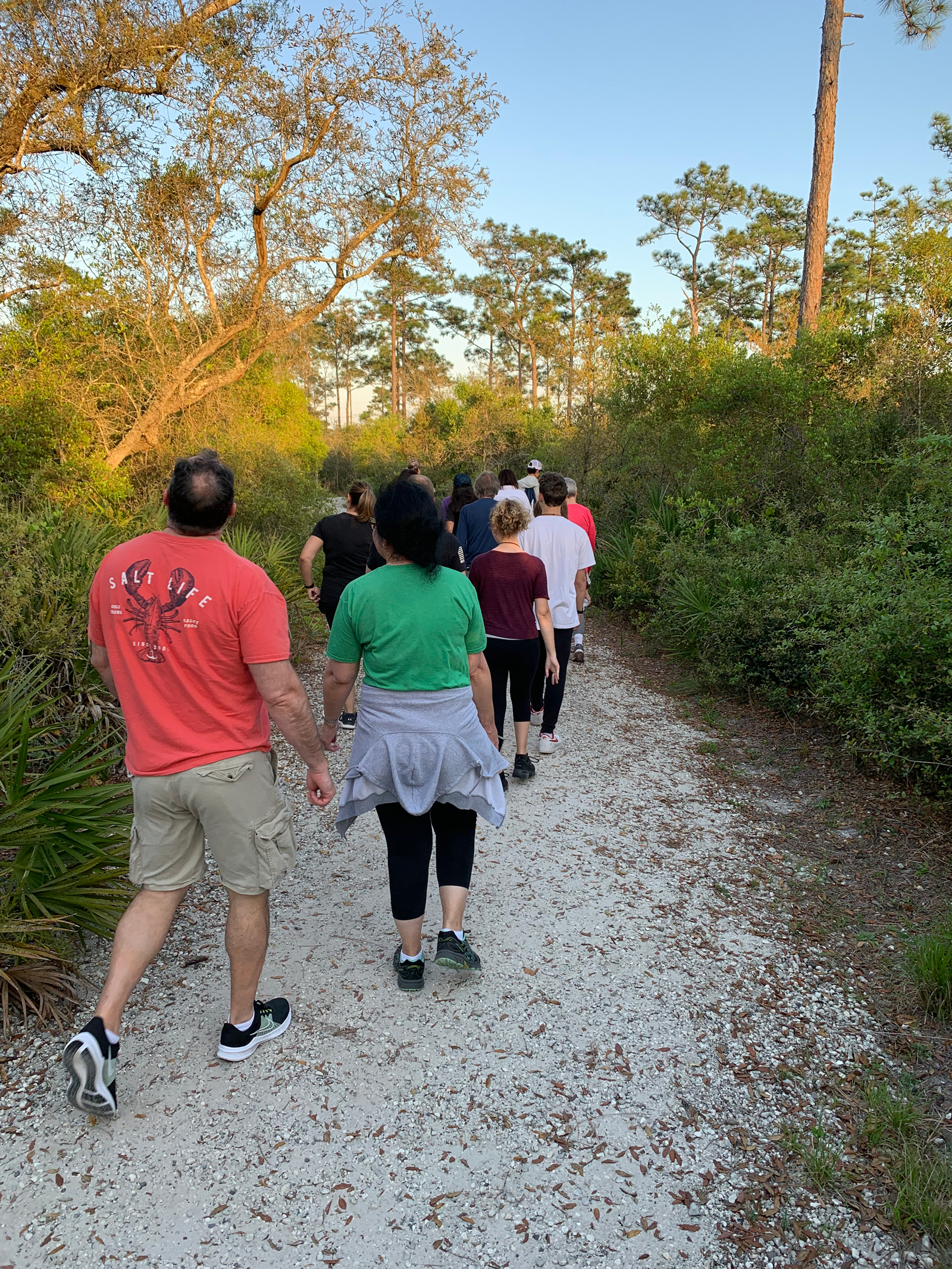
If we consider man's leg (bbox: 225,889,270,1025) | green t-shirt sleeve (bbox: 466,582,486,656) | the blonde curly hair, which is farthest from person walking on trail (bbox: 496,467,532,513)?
man's leg (bbox: 225,889,270,1025)

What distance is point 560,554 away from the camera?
5656mm

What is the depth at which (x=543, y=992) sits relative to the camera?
10.7 ft

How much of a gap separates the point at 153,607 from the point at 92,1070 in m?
1.41

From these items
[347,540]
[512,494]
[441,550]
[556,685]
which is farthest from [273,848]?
[512,494]

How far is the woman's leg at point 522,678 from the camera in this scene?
4992 millimetres

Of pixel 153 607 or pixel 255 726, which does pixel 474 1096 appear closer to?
pixel 255 726

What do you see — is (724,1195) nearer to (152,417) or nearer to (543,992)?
(543,992)

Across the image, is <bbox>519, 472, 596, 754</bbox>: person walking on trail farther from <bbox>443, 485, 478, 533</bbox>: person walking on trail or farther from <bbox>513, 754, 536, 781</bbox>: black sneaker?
<bbox>443, 485, 478, 533</bbox>: person walking on trail

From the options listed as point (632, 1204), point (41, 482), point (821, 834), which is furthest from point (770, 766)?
point (41, 482)

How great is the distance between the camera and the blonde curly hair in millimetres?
4770

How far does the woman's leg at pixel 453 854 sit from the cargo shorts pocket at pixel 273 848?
63 centimetres

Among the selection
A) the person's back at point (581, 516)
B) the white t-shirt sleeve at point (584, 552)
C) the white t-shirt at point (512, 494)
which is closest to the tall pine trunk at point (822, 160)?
the person's back at point (581, 516)

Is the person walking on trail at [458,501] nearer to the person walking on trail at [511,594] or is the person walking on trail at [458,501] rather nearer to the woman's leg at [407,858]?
the person walking on trail at [511,594]

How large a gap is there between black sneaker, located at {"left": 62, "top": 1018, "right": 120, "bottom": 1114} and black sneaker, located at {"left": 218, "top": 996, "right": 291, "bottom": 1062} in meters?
0.44
